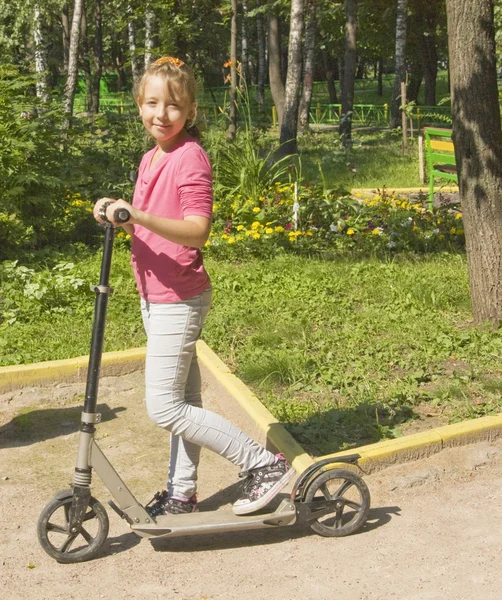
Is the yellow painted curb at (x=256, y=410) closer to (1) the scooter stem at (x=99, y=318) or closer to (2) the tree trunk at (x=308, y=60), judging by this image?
(1) the scooter stem at (x=99, y=318)

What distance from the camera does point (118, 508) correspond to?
3.54 meters

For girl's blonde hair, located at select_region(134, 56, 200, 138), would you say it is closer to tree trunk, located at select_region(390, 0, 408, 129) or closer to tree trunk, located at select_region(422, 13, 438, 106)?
tree trunk, located at select_region(390, 0, 408, 129)

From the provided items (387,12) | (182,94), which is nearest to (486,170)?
(182,94)

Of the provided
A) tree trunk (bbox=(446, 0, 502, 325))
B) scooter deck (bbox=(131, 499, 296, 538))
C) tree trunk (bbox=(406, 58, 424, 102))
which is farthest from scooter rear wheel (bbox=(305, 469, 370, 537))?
tree trunk (bbox=(406, 58, 424, 102))

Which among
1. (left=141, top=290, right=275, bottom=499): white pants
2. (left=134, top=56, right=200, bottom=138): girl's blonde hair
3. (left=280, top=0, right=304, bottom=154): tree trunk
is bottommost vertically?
(left=141, top=290, right=275, bottom=499): white pants

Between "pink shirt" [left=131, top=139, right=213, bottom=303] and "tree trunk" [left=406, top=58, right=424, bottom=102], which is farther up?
"tree trunk" [left=406, top=58, right=424, bottom=102]

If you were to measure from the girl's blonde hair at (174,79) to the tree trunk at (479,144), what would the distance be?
3.14 meters

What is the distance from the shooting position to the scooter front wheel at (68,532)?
3453 millimetres

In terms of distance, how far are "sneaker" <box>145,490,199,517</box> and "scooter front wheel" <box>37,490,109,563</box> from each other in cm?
26

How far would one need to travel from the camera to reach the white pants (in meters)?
3.46

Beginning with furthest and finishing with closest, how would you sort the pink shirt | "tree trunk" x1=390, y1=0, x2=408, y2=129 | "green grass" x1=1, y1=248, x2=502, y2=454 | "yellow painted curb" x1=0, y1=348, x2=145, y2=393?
"tree trunk" x1=390, y1=0, x2=408, y2=129 → "yellow painted curb" x1=0, y1=348, x2=145, y2=393 → "green grass" x1=1, y1=248, x2=502, y2=454 → the pink shirt

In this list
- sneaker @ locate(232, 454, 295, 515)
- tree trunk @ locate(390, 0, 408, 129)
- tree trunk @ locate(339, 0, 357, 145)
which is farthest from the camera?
tree trunk @ locate(390, 0, 408, 129)

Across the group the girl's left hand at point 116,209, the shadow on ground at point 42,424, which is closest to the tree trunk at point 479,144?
the shadow on ground at point 42,424

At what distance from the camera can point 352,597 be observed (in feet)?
10.7
